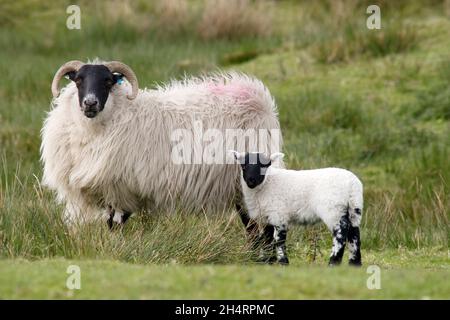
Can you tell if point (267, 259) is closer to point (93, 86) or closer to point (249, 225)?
point (249, 225)

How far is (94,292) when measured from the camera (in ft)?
26.4

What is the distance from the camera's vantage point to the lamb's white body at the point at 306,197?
32.1 feet

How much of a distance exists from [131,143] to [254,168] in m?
1.61

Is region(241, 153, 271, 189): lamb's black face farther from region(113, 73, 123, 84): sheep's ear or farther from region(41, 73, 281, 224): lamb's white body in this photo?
region(113, 73, 123, 84): sheep's ear

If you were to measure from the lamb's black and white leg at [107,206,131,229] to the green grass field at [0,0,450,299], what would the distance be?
182 mm

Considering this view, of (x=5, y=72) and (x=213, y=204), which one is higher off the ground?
(x=5, y=72)

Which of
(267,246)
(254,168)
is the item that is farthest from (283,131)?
(254,168)

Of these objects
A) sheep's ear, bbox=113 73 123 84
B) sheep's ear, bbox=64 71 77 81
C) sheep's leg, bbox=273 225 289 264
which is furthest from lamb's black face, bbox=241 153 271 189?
sheep's ear, bbox=64 71 77 81

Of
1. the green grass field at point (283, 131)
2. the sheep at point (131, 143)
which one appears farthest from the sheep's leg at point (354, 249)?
the sheep at point (131, 143)

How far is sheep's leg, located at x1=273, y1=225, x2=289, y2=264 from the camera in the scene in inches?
398

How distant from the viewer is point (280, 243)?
400 inches
